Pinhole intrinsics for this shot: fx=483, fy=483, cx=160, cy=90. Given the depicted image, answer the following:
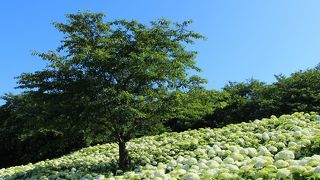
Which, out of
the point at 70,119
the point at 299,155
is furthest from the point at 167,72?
the point at 299,155

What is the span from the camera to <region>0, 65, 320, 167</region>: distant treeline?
1408 cm

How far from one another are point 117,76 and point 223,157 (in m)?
4.44

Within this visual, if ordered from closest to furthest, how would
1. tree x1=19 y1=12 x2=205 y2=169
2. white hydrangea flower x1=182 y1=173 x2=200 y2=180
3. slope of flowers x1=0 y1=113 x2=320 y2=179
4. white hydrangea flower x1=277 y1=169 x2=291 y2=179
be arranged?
white hydrangea flower x1=277 y1=169 x2=291 y2=179, slope of flowers x1=0 y1=113 x2=320 y2=179, white hydrangea flower x1=182 y1=173 x2=200 y2=180, tree x1=19 y1=12 x2=205 y2=169

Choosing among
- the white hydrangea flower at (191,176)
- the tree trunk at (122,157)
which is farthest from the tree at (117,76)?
the white hydrangea flower at (191,176)

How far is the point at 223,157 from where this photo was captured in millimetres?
11273

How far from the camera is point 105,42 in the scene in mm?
14383

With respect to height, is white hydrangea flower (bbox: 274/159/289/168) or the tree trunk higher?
the tree trunk

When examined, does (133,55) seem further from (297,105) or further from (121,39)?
(297,105)

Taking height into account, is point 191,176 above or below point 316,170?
above

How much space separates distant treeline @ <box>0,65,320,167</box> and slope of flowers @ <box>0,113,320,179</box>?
93 cm

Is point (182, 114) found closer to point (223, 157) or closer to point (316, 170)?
point (223, 157)

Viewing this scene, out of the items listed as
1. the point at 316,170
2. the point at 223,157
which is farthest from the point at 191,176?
the point at 223,157

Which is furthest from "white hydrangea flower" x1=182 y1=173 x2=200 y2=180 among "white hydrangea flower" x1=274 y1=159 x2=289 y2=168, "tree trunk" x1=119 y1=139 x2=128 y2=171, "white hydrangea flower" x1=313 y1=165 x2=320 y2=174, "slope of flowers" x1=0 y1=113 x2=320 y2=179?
"tree trunk" x1=119 y1=139 x2=128 y2=171

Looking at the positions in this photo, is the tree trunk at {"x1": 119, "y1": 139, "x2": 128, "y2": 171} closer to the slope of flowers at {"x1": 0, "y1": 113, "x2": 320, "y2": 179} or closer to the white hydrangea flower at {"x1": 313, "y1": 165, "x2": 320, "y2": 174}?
the slope of flowers at {"x1": 0, "y1": 113, "x2": 320, "y2": 179}
